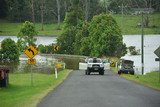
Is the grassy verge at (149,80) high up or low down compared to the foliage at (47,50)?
down

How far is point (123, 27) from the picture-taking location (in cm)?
14812

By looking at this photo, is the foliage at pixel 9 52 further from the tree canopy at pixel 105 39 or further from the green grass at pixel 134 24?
the green grass at pixel 134 24

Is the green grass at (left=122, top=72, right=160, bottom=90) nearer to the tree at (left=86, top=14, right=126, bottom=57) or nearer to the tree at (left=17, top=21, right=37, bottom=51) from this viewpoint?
the tree at (left=86, top=14, right=126, bottom=57)

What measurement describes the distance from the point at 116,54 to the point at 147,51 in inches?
750

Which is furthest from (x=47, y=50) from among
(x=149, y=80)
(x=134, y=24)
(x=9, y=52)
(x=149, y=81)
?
(x=149, y=81)

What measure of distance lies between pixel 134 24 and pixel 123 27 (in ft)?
13.3

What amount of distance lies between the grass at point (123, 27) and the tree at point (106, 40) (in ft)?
178

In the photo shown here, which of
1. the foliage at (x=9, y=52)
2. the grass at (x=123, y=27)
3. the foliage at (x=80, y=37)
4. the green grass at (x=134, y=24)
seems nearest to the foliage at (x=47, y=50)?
the foliage at (x=80, y=37)

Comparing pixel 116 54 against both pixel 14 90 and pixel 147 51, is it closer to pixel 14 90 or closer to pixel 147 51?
pixel 147 51

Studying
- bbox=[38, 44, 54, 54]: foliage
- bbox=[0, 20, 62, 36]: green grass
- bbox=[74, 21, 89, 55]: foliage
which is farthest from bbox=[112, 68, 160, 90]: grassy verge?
bbox=[0, 20, 62, 36]: green grass

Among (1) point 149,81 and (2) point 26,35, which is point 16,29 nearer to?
(2) point 26,35

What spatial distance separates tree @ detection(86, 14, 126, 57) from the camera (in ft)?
272

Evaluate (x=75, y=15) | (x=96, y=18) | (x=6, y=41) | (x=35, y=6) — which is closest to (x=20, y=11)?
(x=35, y=6)

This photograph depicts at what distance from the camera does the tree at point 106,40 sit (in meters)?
82.8
